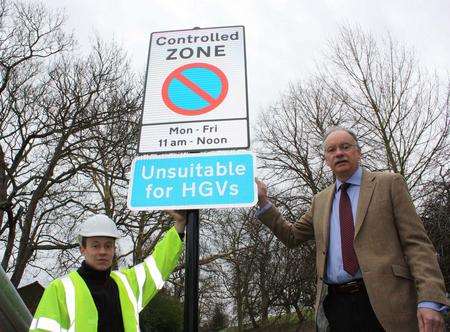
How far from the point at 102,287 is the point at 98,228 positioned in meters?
0.33

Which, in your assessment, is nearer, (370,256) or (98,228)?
(370,256)

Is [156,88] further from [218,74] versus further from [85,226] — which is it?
[85,226]

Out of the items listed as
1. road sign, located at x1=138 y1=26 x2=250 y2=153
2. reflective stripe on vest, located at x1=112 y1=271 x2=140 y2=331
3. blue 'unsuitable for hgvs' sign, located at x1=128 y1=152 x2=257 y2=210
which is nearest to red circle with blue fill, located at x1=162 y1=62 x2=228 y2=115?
road sign, located at x1=138 y1=26 x2=250 y2=153

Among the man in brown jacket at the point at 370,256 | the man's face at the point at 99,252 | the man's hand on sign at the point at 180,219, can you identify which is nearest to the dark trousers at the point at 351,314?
the man in brown jacket at the point at 370,256

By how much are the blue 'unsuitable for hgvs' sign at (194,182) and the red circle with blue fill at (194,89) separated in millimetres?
341

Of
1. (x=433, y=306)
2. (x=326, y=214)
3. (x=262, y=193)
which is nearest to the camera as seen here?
(x=433, y=306)

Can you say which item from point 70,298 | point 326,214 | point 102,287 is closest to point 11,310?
point 70,298

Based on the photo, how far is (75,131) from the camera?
13.6 meters

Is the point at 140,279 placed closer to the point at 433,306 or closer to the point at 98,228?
the point at 98,228

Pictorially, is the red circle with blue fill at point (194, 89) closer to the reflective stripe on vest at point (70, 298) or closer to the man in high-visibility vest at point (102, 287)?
the man in high-visibility vest at point (102, 287)

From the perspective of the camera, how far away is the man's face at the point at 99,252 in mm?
2365

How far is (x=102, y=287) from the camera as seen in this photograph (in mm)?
2301

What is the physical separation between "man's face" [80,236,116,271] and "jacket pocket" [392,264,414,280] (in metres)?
1.51

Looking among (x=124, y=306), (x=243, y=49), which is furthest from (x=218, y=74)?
(x=124, y=306)
